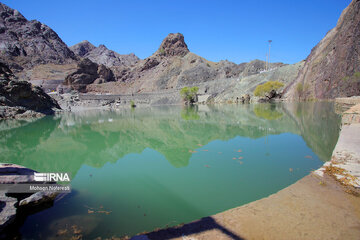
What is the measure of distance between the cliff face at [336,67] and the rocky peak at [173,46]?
200 ft

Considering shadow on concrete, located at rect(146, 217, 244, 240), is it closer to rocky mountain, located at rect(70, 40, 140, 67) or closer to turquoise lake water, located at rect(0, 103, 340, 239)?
turquoise lake water, located at rect(0, 103, 340, 239)

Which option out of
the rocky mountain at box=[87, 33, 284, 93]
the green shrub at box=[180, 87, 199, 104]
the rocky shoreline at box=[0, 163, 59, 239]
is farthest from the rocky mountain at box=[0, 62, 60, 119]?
the rocky mountain at box=[87, 33, 284, 93]

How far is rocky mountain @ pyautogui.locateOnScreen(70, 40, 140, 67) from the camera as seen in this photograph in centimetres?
17212

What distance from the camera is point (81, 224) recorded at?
4672 millimetres

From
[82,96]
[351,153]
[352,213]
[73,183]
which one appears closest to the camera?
[352,213]

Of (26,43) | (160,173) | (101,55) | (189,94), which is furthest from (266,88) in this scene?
(101,55)

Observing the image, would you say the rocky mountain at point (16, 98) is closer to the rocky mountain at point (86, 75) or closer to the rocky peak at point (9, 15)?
the rocky mountain at point (86, 75)

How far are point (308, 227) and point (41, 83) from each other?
90.5 m

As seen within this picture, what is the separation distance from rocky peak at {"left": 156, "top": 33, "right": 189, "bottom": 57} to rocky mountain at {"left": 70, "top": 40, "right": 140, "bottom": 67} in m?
76.1

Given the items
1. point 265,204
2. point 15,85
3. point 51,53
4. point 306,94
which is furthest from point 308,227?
point 51,53

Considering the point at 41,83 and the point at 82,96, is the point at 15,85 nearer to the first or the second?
Answer: the point at 82,96

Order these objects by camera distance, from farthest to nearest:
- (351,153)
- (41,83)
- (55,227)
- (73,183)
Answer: (41,83), (73,183), (351,153), (55,227)

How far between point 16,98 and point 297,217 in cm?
4163

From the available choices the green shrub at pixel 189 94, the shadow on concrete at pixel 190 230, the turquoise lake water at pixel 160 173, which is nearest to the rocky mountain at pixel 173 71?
the green shrub at pixel 189 94
